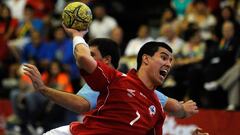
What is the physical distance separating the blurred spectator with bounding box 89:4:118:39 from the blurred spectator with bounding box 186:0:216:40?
2.14 m

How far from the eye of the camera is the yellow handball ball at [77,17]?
19.5 ft

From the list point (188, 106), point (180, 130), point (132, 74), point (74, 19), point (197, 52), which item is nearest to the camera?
point (74, 19)

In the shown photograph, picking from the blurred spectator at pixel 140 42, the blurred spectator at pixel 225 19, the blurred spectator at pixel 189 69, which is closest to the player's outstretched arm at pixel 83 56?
the blurred spectator at pixel 189 69

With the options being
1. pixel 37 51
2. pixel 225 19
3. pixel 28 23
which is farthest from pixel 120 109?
pixel 28 23

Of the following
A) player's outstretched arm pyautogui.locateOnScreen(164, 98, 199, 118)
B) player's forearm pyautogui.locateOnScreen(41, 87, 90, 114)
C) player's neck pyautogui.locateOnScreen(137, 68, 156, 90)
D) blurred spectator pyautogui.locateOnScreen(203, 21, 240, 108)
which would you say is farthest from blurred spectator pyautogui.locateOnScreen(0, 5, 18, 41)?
player's neck pyautogui.locateOnScreen(137, 68, 156, 90)

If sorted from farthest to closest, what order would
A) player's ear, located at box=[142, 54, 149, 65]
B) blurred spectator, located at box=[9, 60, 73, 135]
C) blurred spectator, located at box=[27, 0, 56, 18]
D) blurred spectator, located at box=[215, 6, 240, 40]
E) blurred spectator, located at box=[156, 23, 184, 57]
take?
blurred spectator, located at box=[27, 0, 56, 18] < blurred spectator, located at box=[9, 60, 73, 135] < blurred spectator, located at box=[156, 23, 184, 57] < blurred spectator, located at box=[215, 6, 240, 40] < player's ear, located at box=[142, 54, 149, 65]

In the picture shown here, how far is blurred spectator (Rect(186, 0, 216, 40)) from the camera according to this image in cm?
1385

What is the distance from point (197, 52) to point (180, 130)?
1.97 meters

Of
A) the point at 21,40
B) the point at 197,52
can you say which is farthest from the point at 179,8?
the point at 21,40

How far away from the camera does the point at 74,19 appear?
5.92 metres

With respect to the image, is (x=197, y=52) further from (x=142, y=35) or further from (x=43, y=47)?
(x=43, y=47)

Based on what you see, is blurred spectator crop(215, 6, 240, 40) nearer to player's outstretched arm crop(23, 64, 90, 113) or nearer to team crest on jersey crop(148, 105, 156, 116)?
team crest on jersey crop(148, 105, 156, 116)

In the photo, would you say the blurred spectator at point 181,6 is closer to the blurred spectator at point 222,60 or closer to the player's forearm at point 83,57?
the blurred spectator at point 222,60

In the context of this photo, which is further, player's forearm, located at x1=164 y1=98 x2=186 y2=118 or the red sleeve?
player's forearm, located at x1=164 y1=98 x2=186 y2=118
